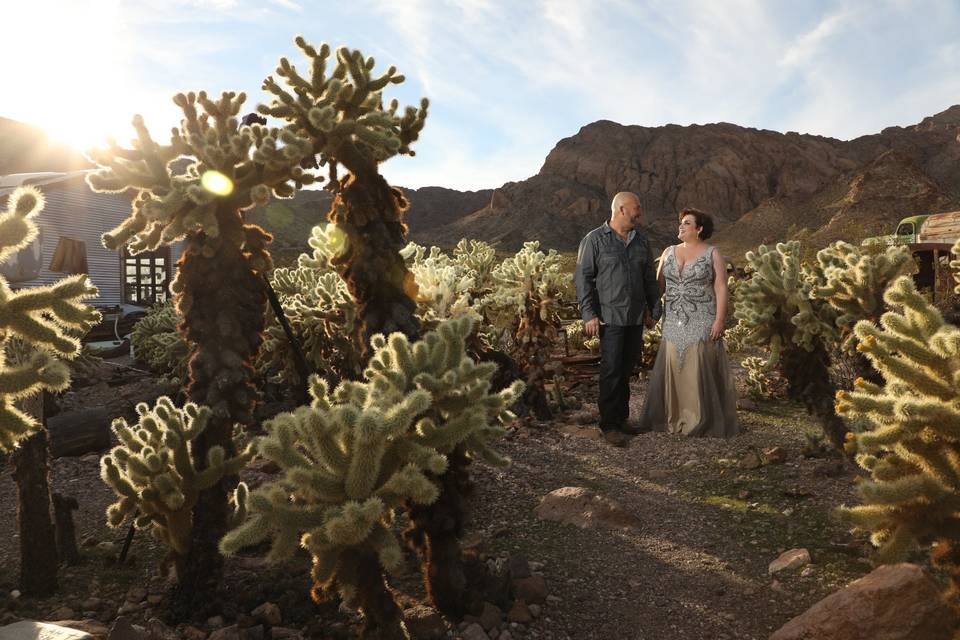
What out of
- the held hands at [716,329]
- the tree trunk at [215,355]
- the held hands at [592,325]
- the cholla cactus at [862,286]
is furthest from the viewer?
the held hands at [592,325]

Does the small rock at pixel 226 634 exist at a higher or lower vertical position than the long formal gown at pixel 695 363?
lower

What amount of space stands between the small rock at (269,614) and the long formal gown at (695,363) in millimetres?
5049

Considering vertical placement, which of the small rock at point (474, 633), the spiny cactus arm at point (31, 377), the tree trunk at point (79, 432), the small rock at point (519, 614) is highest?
the spiny cactus arm at point (31, 377)

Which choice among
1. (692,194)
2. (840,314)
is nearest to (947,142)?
(692,194)

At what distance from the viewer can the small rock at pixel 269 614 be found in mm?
3287

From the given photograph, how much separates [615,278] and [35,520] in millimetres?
5765

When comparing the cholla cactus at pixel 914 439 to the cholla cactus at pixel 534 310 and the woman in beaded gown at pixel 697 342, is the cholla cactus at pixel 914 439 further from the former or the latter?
the cholla cactus at pixel 534 310

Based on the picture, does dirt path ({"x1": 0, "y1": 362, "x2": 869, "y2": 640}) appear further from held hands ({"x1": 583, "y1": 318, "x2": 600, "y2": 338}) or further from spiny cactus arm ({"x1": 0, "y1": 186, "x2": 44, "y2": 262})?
spiny cactus arm ({"x1": 0, "y1": 186, "x2": 44, "y2": 262})

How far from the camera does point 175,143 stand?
12.0 feet

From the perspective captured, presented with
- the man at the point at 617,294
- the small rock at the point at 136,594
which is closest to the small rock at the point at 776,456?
the man at the point at 617,294

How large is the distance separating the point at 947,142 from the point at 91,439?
9974 cm

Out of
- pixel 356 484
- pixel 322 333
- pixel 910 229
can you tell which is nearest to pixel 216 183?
pixel 356 484

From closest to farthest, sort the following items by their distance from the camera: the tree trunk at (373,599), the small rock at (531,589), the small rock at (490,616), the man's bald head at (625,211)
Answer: the tree trunk at (373,599) < the small rock at (490,616) < the small rock at (531,589) < the man's bald head at (625,211)

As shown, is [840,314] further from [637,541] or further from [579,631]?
[579,631]
